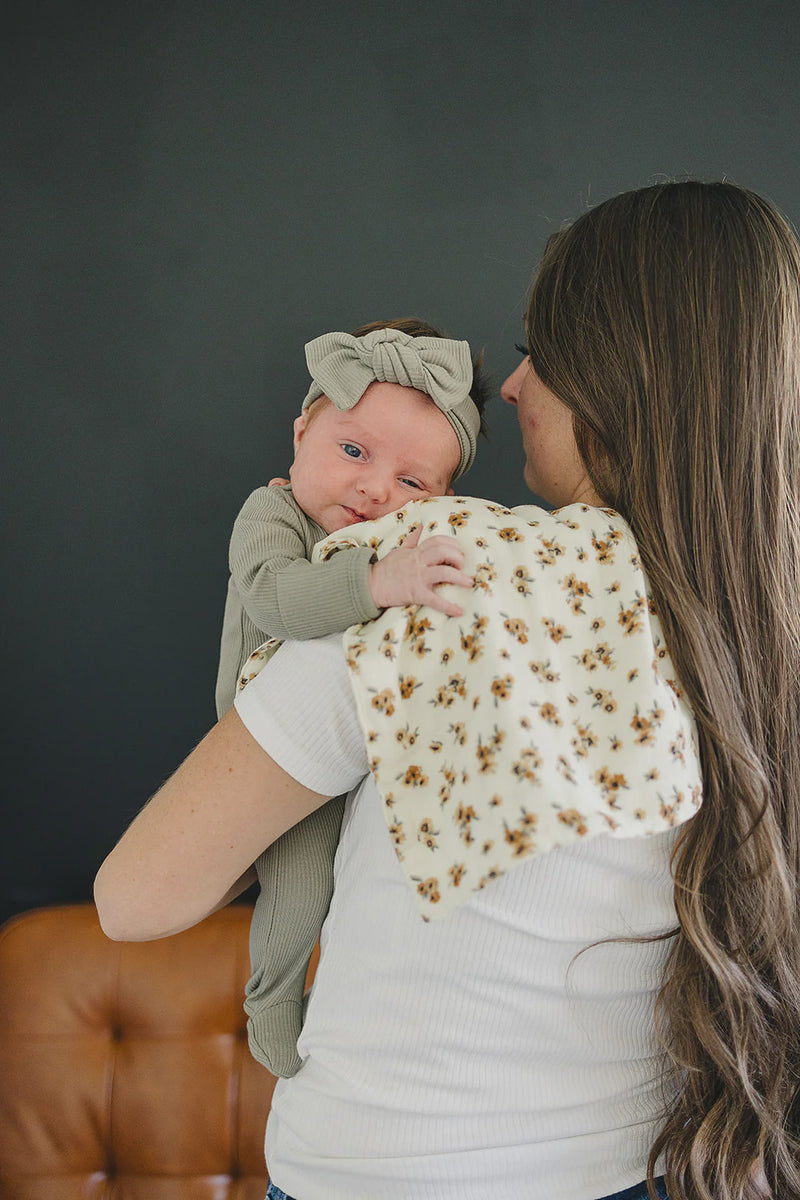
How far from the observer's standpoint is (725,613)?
2.96ft

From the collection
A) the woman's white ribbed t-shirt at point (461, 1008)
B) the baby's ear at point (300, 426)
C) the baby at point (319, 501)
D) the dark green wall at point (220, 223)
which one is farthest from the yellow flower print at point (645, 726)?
the dark green wall at point (220, 223)

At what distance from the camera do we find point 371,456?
1289mm

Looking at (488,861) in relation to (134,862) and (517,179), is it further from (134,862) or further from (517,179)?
(517,179)

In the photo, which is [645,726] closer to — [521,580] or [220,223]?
[521,580]

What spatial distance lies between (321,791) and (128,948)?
1.12 m

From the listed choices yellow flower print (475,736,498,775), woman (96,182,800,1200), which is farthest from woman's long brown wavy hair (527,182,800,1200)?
yellow flower print (475,736,498,775)

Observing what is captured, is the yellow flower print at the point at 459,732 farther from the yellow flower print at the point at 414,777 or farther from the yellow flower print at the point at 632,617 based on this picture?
the yellow flower print at the point at 632,617

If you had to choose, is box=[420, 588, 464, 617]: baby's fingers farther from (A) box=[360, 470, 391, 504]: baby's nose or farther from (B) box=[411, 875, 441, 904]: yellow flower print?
(A) box=[360, 470, 391, 504]: baby's nose

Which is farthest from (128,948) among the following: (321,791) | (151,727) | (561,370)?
(561,370)

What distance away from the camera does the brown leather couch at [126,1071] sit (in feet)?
5.60

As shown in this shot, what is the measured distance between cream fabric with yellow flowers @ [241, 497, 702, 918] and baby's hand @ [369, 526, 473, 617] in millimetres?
11

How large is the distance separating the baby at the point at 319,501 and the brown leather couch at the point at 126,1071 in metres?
0.64

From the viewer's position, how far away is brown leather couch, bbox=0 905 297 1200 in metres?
1.71

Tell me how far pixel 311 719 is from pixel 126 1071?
126 cm
